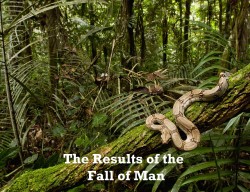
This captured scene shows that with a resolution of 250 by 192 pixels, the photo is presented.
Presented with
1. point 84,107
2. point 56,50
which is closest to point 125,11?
point 56,50

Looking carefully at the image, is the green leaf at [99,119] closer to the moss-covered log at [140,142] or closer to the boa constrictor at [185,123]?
the moss-covered log at [140,142]

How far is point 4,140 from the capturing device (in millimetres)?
3912

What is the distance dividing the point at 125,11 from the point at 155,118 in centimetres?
226

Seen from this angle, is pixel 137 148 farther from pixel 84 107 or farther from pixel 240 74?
pixel 84 107

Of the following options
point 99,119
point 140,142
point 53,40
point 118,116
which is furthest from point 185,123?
point 53,40

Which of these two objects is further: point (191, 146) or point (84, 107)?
point (84, 107)

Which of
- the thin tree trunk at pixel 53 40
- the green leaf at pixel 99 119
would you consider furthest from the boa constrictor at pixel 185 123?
the thin tree trunk at pixel 53 40

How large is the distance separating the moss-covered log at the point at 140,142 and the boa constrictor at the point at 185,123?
4cm

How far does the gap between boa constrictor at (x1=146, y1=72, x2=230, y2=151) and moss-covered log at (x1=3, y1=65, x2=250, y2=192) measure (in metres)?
0.04

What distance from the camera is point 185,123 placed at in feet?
6.74

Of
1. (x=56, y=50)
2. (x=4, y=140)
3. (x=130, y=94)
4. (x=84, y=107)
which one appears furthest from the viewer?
(x=56, y=50)

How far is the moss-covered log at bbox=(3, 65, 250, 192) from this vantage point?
6.43 feet

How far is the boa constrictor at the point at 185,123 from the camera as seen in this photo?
2.03m

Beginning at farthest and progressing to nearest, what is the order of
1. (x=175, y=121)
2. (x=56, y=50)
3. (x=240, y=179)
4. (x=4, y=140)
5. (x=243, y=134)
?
(x=56, y=50), (x=4, y=140), (x=240, y=179), (x=243, y=134), (x=175, y=121)
